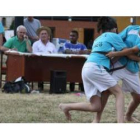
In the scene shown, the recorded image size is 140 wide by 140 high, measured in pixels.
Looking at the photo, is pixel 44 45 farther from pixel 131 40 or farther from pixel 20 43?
pixel 131 40

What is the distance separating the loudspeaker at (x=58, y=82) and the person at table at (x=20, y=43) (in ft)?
2.52

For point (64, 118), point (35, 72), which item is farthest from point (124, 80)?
point (35, 72)

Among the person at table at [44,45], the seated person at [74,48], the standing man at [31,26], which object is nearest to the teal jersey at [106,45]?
the person at table at [44,45]

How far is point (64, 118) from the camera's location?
263 inches

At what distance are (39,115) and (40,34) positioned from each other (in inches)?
178

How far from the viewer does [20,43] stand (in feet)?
36.4

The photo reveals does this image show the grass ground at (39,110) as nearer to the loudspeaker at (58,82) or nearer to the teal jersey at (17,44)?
the loudspeaker at (58,82)

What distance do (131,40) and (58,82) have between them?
4826 mm

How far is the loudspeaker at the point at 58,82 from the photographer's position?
34.8ft

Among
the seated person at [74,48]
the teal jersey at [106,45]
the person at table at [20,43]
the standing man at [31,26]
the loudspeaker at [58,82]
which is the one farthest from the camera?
the standing man at [31,26]

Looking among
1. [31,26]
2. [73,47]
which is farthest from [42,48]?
[31,26]

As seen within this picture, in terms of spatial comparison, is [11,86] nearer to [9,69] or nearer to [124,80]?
[9,69]

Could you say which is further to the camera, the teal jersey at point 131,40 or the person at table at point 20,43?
the person at table at point 20,43

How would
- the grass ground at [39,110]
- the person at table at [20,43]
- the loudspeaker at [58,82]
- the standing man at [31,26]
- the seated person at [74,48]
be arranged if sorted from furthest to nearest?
the standing man at [31,26] → the seated person at [74,48] → the person at table at [20,43] → the loudspeaker at [58,82] → the grass ground at [39,110]
